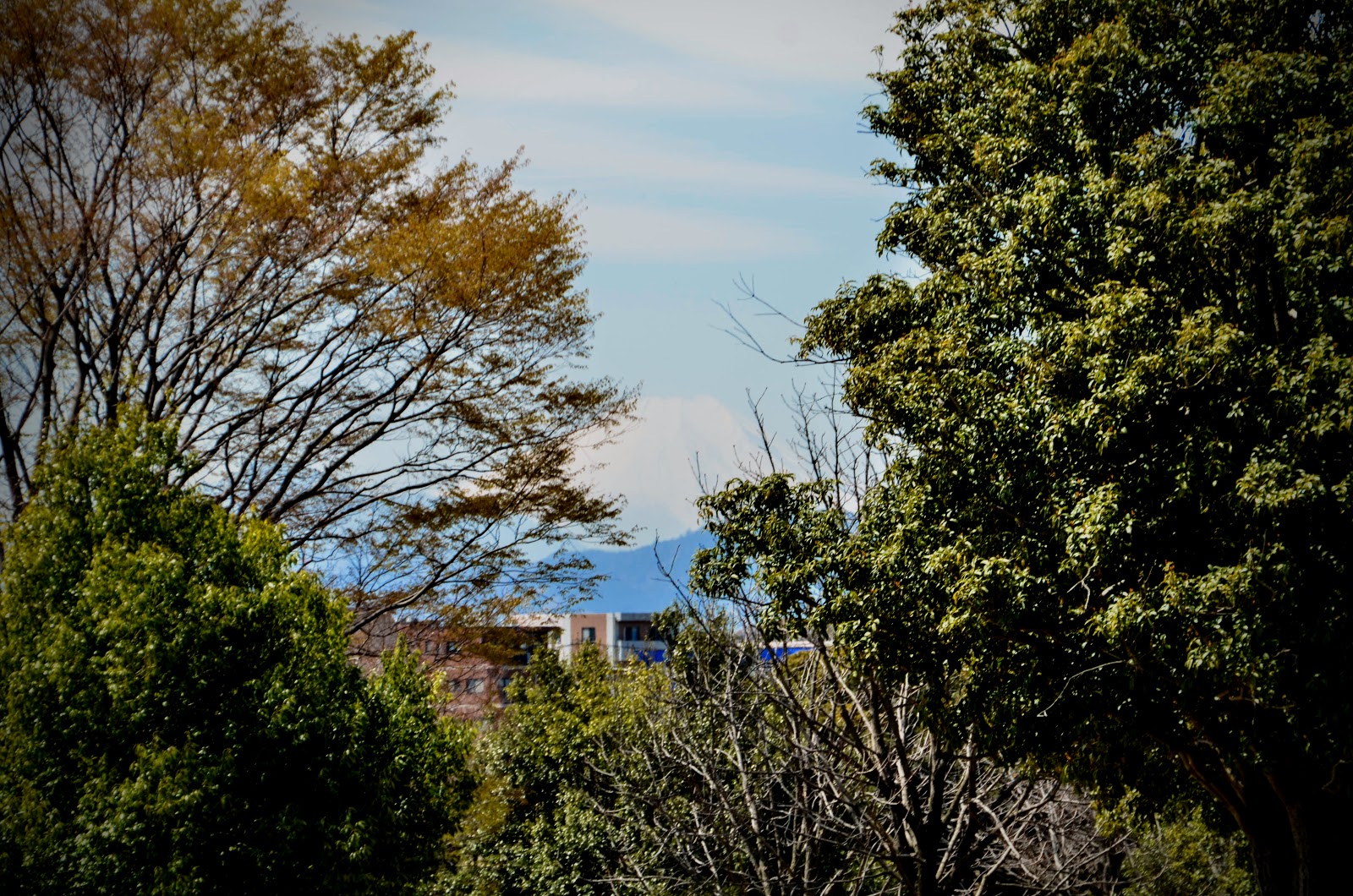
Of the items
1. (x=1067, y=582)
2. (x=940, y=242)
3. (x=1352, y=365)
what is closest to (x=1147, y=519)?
(x=1067, y=582)

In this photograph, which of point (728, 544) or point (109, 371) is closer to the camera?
point (728, 544)

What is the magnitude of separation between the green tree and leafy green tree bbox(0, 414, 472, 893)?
3.47 meters

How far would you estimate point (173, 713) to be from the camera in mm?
7883

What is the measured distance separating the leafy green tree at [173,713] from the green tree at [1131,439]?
3.47 metres

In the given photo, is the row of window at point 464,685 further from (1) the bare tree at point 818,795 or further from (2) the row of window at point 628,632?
(2) the row of window at point 628,632

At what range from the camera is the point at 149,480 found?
8.95 metres

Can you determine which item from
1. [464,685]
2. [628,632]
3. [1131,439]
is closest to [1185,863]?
[464,685]

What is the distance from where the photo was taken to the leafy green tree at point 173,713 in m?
7.51

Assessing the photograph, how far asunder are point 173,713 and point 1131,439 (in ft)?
23.8

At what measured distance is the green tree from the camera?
6.40 metres

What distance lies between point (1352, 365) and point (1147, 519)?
1.52m

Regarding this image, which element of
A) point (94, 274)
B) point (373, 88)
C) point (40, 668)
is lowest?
point (40, 668)

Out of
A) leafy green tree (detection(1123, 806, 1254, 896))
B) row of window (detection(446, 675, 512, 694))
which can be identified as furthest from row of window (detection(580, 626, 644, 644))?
leafy green tree (detection(1123, 806, 1254, 896))

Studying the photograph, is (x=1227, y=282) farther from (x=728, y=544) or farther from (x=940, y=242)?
(x=728, y=544)
